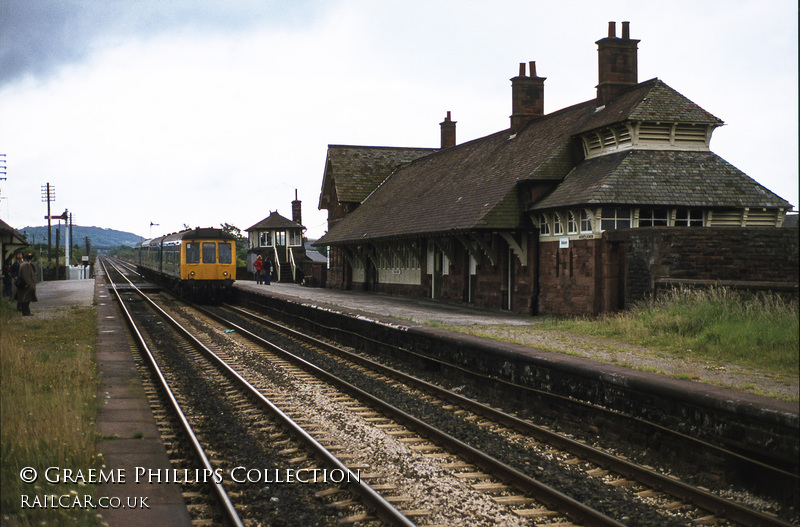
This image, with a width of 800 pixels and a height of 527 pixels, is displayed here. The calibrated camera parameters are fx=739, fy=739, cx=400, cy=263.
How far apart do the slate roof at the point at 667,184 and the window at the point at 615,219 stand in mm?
400

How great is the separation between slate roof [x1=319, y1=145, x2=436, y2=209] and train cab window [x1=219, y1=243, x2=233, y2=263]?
7.49 metres

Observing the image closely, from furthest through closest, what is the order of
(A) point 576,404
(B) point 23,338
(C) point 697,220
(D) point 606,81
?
(D) point 606,81 < (C) point 697,220 < (B) point 23,338 < (A) point 576,404

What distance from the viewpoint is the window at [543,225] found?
18344 mm

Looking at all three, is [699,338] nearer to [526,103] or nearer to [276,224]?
[526,103]

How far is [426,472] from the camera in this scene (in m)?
6.56

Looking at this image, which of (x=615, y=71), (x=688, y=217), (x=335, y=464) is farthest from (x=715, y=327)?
(x=615, y=71)

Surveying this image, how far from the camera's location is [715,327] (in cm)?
1095

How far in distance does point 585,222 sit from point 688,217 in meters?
2.30

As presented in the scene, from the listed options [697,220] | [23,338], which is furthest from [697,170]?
[23,338]

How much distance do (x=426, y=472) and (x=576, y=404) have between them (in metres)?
2.56

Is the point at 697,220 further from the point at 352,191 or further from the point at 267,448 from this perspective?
the point at 352,191

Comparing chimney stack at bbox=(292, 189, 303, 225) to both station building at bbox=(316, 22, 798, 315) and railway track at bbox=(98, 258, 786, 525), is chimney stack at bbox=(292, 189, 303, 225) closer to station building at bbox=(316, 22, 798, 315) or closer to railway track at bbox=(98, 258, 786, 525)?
station building at bbox=(316, 22, 798, 315)

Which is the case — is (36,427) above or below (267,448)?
above

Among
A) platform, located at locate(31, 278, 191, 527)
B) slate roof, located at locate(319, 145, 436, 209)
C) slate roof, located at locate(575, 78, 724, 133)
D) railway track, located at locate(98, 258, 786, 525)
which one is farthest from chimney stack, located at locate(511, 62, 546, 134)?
platform, located at locate(31, 278, 191, 527)
